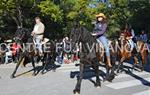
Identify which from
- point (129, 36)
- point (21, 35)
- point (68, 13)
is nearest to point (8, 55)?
point (21, 35)

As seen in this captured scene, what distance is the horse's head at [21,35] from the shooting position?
46.5ft

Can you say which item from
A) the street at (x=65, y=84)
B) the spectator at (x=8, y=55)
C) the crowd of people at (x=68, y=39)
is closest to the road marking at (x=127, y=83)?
the street at (x=65, y=84)

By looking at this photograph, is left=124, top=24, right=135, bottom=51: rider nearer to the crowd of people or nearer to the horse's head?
the crowd of people

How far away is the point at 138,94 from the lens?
1152cm

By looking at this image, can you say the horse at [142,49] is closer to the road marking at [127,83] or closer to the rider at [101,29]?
the road marking at [127,83]

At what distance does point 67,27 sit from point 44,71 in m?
22.9

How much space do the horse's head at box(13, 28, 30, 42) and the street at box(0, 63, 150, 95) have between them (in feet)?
5.35

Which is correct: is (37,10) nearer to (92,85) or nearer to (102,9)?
(102,9)

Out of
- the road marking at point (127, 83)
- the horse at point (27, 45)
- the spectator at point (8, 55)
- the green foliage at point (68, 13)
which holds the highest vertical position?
the green foliage at point (68, 13)

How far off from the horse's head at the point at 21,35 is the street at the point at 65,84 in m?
1.63

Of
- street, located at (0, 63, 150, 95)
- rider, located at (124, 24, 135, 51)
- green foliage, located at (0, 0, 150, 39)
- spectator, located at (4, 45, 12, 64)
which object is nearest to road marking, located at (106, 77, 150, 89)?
street, located at (0, 63, 150, 95)

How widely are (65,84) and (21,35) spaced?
2720 mm

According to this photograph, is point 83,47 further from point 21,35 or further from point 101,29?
point 21,35

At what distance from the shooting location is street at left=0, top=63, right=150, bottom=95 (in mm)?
11852
